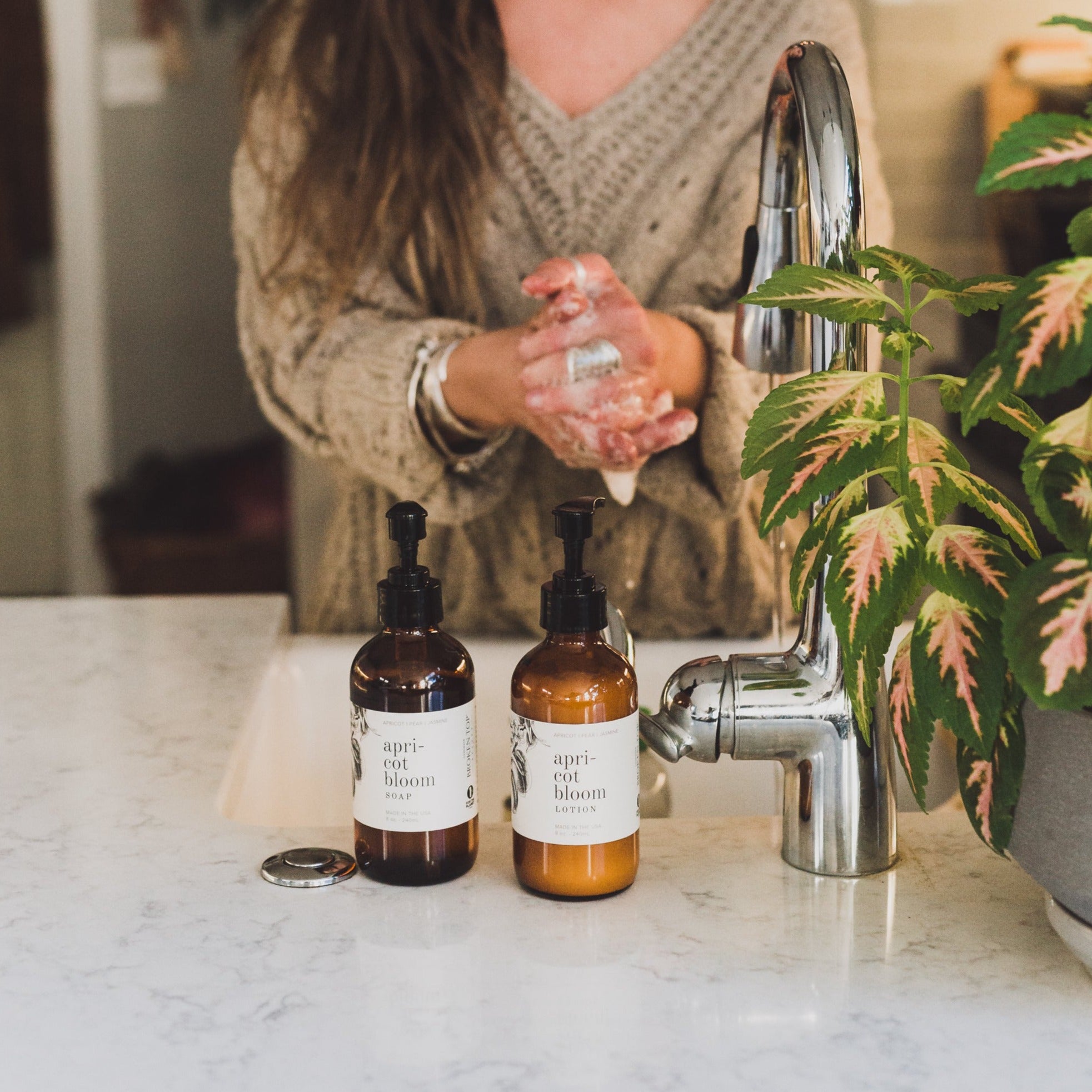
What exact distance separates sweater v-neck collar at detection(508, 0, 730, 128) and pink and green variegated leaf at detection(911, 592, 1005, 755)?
0.73 meters

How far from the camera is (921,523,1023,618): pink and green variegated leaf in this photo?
52cm

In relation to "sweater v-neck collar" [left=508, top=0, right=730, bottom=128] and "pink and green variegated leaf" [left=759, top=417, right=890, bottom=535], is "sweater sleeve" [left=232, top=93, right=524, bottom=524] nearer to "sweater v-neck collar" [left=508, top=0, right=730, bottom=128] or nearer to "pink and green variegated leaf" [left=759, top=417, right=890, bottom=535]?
"sweater v-neck collar" [left=508, top=0, right=730, bottom=128]

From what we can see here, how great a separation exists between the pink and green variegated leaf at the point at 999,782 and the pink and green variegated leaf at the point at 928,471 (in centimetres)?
9

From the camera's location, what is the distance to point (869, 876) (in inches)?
26.2

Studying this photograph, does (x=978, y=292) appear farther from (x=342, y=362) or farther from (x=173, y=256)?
(x=173, y=256)

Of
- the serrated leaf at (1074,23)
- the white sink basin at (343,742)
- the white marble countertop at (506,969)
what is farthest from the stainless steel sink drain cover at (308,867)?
the serrated leaf at (1074,23)

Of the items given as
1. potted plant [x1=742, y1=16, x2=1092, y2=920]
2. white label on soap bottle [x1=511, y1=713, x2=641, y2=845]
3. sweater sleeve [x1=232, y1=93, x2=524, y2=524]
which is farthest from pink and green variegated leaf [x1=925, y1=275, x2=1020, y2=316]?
sweater sleeve [x1=232, y1=93, x2=524, y2=524]

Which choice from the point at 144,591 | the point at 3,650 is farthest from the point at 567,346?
A: the point at 144,591

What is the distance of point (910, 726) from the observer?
54cm

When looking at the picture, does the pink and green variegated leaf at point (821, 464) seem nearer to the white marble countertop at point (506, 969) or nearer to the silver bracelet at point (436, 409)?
the white marble countertop at point (506, 969)

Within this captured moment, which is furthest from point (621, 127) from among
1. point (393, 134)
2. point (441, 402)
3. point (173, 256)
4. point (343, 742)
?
point (173, 256)

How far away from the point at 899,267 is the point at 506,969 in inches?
14.3

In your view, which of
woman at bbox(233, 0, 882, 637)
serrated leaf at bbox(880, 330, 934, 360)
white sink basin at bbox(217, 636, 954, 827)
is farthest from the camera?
woman at bbox(233, 0, 882, 637)

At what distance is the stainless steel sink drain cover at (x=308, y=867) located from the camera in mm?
653
